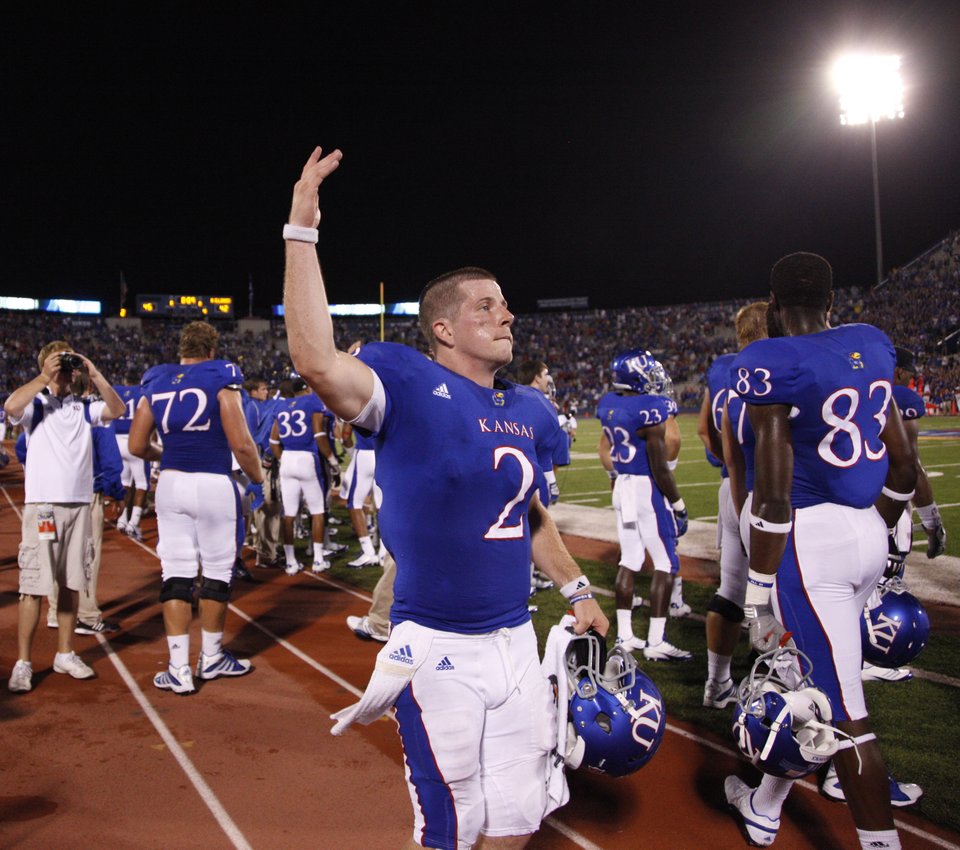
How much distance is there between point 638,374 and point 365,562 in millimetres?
4719

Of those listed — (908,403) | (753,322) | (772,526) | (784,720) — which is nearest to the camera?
(784,720)

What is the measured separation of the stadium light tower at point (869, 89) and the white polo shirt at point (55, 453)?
124 feet

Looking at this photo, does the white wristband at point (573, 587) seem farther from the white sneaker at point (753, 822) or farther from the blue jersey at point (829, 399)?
the white sneaker at point (753, 822)

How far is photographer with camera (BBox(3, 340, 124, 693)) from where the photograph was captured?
537 centimetres

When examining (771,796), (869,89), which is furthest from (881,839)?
(869,89)

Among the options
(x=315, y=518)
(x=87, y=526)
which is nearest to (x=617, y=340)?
(x=315, y=518)

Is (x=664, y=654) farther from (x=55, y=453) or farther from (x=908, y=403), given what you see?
(x=55, y=453)

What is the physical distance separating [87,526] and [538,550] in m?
4.24

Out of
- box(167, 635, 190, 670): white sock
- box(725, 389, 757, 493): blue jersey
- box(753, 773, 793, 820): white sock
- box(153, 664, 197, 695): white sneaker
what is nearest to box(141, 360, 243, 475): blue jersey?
box(167, 635, 190, 670): white sock

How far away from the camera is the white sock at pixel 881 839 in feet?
9.24

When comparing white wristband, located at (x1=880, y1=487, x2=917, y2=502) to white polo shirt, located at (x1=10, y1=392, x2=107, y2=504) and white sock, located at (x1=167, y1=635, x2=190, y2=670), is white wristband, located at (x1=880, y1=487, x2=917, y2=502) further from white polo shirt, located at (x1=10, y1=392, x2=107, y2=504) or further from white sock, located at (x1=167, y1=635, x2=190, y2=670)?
white polo shirt, located at (x1=10, y1=392, x2=107, y2=504)

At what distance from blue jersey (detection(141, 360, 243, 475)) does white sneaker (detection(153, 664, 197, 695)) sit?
1347mm

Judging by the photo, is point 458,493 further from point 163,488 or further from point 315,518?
point 315,518

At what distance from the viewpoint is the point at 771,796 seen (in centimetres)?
326
